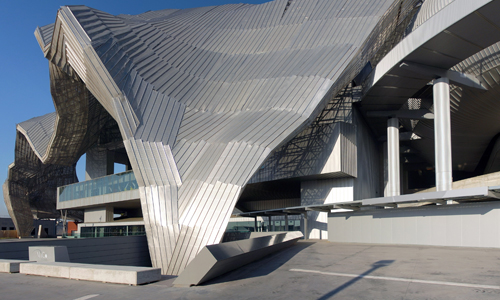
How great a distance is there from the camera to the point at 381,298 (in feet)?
29.3

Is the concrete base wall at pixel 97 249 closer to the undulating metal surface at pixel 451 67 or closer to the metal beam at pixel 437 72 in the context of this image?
the undulating metal surface at pixel 451 67

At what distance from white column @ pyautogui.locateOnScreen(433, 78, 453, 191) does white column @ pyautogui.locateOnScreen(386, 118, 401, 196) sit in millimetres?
7081

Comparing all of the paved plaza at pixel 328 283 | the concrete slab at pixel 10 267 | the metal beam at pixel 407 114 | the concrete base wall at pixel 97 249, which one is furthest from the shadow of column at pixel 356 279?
the metal beam at pixel 407 114

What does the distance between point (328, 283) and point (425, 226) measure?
1048cm

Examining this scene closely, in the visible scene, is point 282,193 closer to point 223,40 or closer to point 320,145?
point 320,145

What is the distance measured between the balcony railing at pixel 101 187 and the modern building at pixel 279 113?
14 centimetres

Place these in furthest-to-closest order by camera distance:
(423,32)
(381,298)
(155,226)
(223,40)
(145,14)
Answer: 1. (145,14)
2. (223,40)
3. (423,32)
4. (155,226)
5. (381,298)

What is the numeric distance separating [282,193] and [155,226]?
23.8m

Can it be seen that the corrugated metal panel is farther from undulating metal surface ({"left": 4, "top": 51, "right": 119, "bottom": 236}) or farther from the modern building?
undulating metal surface ({"left": 4, "top": 51, "right": 119, "bottom": 236})

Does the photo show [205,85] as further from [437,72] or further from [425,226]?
[425,226]

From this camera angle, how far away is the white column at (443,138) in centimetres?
2075

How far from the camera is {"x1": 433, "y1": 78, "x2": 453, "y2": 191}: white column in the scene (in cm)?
2075

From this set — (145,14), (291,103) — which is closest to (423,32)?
(291,103)

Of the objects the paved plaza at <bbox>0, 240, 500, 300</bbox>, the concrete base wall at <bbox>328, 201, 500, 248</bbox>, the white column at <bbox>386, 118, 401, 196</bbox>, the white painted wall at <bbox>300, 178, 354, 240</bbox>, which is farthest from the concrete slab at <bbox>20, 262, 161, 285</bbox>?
the white painted wall at <bbox>300, 178, 354, 240</bbox>
